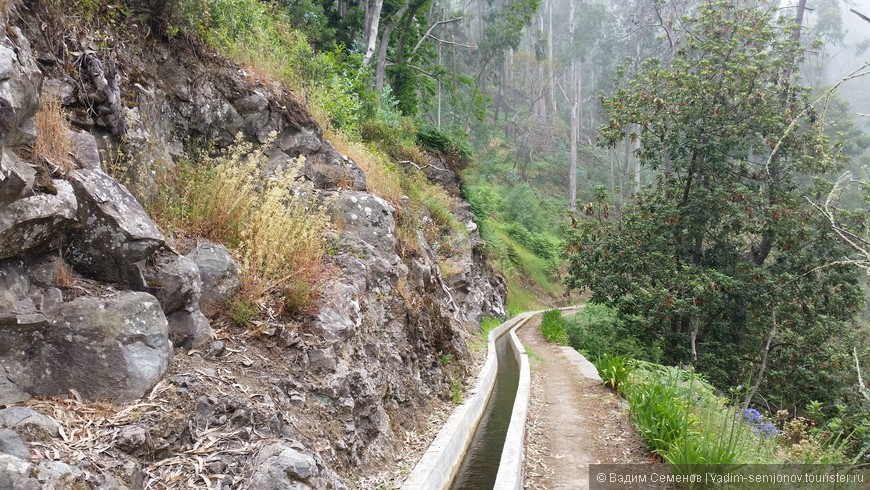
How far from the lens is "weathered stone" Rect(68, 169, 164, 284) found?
145 inches

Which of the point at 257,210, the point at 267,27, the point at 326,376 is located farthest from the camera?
the point at 267,27

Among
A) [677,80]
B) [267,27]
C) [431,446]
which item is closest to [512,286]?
[677,80]

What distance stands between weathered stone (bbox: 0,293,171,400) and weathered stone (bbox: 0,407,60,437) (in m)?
0.35

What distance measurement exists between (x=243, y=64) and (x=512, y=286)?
22.6m

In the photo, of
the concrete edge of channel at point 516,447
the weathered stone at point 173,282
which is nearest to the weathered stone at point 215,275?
the weathered stone at point 173,282

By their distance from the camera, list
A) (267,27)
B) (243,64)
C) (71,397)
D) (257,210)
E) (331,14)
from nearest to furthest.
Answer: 1. (71,397)
2. (257,210)
3. (243,64)
4. (267,27)
5. (331,14)

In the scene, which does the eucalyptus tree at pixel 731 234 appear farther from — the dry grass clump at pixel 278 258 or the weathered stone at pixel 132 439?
the weathered stone at pixel 132 439

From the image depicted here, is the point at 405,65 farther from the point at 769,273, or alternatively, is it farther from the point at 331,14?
the point at 769,273

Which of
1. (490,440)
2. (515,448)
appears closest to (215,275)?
(515,448)

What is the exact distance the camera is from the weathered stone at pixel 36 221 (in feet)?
10.0

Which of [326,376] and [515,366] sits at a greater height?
[326,376]

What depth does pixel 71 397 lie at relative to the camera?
308 centimetres

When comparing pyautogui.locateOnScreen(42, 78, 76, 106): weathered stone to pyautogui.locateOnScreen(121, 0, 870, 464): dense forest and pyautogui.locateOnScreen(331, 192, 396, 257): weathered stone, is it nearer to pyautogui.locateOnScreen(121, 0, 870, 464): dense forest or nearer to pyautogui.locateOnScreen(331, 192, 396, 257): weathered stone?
pyautogui.locateOnScreen(331, 192, 396, 257): weathered stone

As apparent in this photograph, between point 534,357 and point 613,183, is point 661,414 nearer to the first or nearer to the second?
point 534,357
